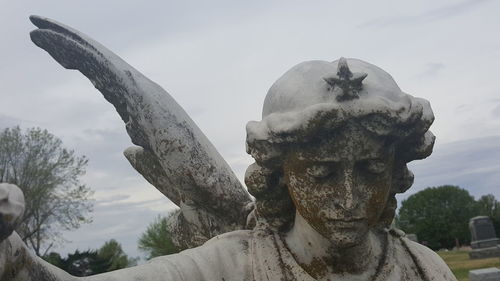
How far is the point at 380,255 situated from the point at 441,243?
146ft

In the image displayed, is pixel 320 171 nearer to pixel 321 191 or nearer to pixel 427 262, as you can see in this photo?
pixel 321 191

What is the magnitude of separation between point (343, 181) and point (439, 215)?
4501 centimetres

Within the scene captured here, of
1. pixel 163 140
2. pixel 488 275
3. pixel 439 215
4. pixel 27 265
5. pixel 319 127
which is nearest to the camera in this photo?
pixel 27 265

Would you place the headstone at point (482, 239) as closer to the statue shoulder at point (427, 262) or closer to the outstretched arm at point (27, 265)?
the statue shoulder at point (427, 262)

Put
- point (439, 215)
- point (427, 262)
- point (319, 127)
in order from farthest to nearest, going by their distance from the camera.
A: point (439, 215) < point (427, 262) < point (319, 127)

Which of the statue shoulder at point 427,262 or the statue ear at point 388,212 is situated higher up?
the statue ear at point 388,212

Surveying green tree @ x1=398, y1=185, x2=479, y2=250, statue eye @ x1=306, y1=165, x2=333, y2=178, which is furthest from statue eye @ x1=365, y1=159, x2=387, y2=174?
green tree @ x1=398, y1=185, x2=479, y2=250

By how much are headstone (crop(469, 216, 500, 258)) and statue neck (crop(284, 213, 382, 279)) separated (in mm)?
22430

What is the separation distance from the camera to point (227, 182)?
279cm

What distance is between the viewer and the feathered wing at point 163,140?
2588mm

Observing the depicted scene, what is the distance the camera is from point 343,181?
71.2 inches

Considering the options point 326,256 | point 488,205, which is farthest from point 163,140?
point 488,205

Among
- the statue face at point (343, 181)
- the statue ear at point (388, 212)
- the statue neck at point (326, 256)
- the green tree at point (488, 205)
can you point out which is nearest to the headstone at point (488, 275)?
the statue ear at point (388, 212)

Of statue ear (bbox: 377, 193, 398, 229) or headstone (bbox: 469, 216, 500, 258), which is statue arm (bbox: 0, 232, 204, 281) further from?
headstone (bbox: 469, 216, 500, 258)
